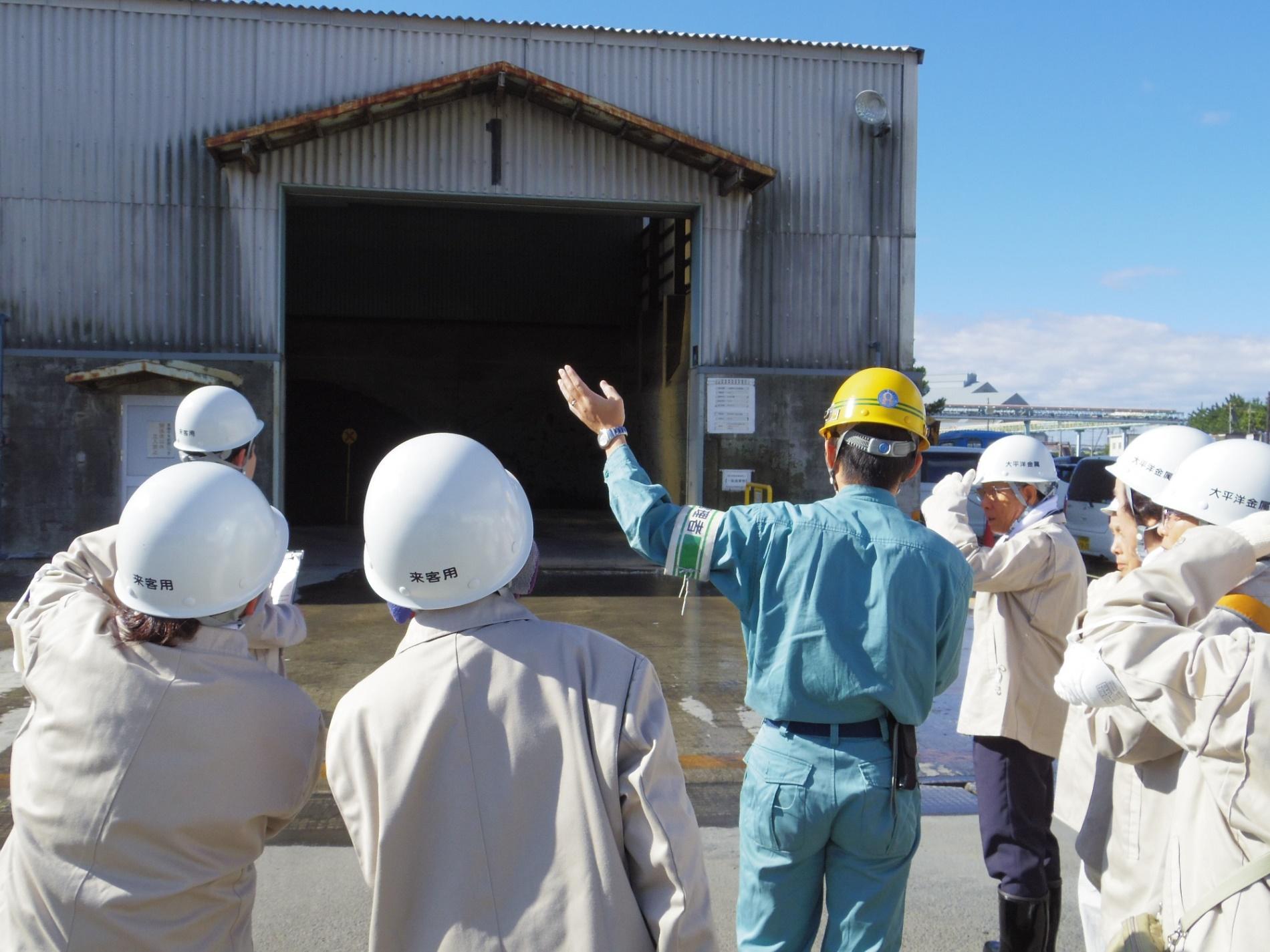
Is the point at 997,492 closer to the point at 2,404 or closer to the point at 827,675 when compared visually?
the point at 827,675

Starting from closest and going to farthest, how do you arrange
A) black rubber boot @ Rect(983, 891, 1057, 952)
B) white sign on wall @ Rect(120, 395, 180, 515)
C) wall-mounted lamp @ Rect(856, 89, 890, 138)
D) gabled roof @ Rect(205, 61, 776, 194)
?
black rubber boot @ Rect(983, 891, 1057, 952)
gabled roof @ Rect(205, 61, 776, 194)
white sign on wall @ Rect(120, 395, 180, 515)
wall-mounted lamp @ Rect(856, 89, 890, 138)

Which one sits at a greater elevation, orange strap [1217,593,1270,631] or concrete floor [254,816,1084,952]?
orange strap [1217,593,1270,631]

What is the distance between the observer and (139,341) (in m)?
12.6

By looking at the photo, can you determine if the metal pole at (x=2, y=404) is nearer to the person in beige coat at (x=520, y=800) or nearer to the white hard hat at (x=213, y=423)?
the white hard hat at (x=213, y=423)

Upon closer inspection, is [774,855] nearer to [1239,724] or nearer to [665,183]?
[1239,724]

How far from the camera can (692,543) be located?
254 cm

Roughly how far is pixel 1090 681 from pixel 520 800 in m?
1.09

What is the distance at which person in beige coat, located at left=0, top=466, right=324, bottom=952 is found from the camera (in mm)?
1801

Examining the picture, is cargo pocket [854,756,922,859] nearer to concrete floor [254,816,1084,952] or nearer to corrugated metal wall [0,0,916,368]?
concrete floor [254,816,1084,952]

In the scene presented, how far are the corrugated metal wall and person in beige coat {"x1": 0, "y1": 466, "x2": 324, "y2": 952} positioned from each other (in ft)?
38.0

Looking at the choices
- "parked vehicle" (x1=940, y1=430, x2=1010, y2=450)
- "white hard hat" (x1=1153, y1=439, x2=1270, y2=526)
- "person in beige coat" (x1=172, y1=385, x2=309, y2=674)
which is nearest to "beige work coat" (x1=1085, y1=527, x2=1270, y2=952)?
"white hard hat" (x1=1153, y1=439, x2=1270, y2=526)

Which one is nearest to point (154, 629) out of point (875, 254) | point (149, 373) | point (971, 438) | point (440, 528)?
point (440, 528)

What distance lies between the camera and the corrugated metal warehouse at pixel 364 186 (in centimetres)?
1243

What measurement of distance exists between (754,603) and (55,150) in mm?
13024
